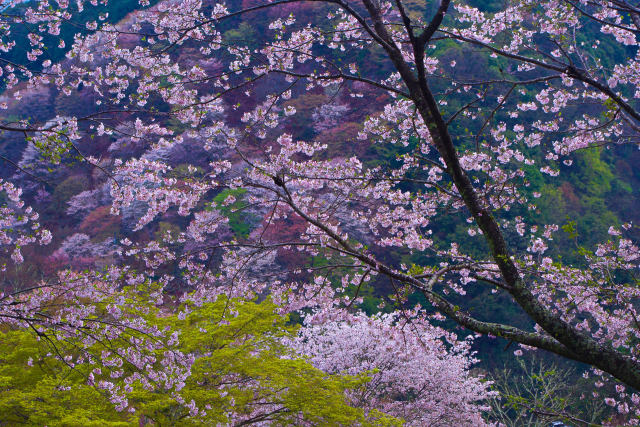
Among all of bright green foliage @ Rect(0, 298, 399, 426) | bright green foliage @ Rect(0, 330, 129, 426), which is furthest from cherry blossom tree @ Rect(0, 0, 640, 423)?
bright green foliage @ Rect(0, 330, 129, 426)

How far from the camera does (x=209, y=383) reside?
Answer: 6.75 metres

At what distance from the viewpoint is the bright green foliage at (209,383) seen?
5680 mm

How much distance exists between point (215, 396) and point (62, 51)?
28.4 metres

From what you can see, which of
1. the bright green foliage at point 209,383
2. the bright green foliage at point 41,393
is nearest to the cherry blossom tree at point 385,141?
the bright green foliage at point 209,383

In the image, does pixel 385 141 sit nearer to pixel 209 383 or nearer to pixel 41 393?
pixel 209 383

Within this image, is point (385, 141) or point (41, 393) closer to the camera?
point (41, 393)

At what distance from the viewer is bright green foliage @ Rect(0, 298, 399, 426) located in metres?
5.68

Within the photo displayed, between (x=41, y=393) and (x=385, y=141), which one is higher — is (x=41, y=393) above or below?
below

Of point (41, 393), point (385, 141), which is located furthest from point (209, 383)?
point (385, 141)

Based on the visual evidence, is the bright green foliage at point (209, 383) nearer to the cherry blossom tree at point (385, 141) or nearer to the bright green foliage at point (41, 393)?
the bright green foliage at point (41, 393)

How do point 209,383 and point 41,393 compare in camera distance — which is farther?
point 209,383

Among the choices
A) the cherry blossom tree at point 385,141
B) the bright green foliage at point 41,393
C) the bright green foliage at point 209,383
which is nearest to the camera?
the cherry blossom tree at point 385,141

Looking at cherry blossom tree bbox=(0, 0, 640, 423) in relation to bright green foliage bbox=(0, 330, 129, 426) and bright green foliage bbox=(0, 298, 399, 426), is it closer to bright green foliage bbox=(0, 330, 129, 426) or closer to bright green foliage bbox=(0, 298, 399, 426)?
bright green foliage bbox=(0, 298, 399, 426)

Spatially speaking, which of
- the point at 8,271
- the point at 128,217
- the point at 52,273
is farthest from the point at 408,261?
the point at 8,271
